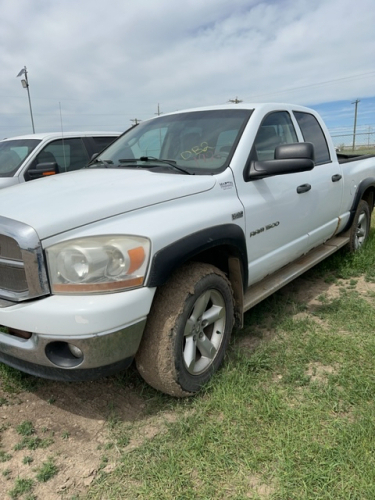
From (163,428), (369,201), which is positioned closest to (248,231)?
(163,428)

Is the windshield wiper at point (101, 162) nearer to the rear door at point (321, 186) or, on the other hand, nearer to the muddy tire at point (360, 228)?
→ the rear door at point (321, 186)

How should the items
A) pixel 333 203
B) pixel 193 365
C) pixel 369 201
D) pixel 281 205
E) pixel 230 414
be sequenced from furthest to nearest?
pixel 369 201 → pixel 333 203 → pixel 281 205 → pixel 193 365 → pixel 230 414

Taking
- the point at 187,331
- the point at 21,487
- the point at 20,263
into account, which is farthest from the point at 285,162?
the point at 21,487

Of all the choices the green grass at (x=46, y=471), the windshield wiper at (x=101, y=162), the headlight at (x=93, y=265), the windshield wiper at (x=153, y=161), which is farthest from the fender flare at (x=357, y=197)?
the green grass at (x=46, y=471)

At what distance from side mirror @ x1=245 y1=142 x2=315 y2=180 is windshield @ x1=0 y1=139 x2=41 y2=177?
4009 millimetres

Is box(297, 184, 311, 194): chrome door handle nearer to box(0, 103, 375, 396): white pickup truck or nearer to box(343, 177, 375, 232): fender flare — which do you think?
box(0, 103, 375, 396): white pickup truck

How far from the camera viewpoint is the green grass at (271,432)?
6.05 ft

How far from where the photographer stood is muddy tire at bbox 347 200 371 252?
491 cm

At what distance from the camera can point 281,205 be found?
318 cm

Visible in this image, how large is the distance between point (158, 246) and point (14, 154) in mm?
4758

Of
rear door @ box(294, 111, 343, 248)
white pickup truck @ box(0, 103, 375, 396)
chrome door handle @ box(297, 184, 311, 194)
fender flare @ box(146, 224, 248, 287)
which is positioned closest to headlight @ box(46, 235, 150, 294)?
white pickup truck @ box(0, 103, 375, 396)

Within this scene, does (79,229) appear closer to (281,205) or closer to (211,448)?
(211,448)

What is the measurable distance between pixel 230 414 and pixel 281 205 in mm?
1663

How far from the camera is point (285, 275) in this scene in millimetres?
3510
